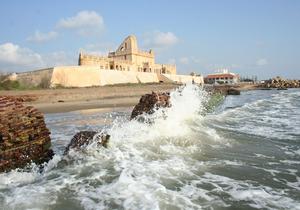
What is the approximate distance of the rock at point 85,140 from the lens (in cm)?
663

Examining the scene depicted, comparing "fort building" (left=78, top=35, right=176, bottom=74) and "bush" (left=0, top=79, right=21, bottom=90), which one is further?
"fort building" (left=78, top=35, right=176, bottom=74)

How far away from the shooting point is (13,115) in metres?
6.46

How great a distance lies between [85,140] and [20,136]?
117 cm

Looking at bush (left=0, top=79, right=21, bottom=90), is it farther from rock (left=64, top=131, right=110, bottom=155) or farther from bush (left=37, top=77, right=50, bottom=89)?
rock (left=64, top=131, right=110, bottom=155)

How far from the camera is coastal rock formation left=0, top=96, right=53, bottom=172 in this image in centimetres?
617

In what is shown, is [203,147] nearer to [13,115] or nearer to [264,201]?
[264,201]

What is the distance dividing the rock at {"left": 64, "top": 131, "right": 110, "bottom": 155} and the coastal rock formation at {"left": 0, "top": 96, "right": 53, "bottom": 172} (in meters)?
0.66

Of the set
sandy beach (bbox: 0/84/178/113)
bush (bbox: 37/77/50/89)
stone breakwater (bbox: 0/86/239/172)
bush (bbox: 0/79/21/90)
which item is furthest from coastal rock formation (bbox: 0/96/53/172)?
bush (bbox: 37/77/50/89)

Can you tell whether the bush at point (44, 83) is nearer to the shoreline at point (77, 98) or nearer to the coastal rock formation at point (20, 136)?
the shoreline at point (77, 98)

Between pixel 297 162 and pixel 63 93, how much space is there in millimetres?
25986

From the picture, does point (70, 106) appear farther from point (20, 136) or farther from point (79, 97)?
point (20, 136)

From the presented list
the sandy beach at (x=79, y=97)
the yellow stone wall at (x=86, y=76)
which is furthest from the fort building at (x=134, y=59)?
the sandy beach at (x=79, y=97)

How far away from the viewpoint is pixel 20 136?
6.54 meters

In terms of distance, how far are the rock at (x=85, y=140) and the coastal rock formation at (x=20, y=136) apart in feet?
2.17
